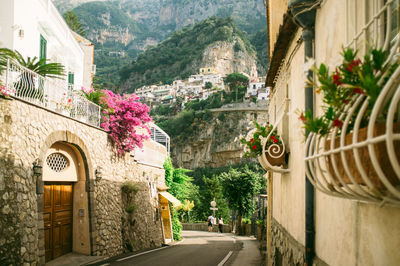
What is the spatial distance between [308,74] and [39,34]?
45.6 feet

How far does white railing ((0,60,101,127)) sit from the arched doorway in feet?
4.62

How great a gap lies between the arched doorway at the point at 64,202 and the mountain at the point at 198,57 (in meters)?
113

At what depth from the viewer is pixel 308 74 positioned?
166 inches

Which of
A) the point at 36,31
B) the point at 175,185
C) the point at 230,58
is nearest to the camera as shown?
the point at 36,31

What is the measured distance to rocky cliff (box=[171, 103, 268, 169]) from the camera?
77.7 meters

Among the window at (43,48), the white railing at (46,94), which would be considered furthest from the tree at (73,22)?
the white railing at (46,94)

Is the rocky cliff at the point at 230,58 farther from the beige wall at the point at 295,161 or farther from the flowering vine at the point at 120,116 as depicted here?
the beige wall at the point at 295,161

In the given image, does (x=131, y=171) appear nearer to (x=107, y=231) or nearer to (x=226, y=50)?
(x=107, y=231)

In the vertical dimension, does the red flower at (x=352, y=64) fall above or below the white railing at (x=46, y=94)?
below

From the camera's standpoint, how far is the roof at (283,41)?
5574 mm

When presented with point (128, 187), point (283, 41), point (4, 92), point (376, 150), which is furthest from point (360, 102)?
point (128, 187)

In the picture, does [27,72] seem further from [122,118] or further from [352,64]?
[352,64]

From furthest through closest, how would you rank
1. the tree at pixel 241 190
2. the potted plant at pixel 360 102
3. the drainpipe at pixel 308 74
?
the tree at pixel 241 190 < the drainpipe at pixel 308 74 < the potted plant at pixel 360 102

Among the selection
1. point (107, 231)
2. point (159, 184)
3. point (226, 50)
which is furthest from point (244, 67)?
point (107, 231)
